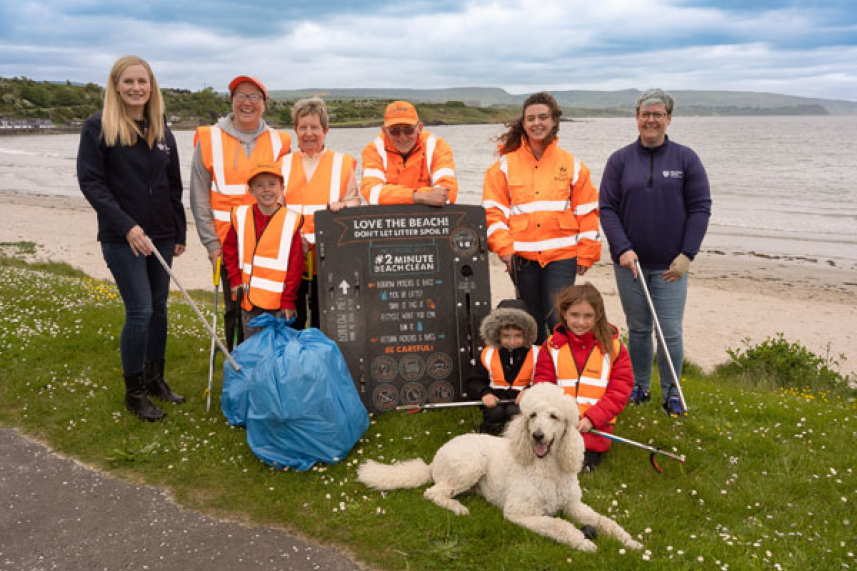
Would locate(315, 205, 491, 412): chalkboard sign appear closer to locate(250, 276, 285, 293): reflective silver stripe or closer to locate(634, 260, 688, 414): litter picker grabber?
locate(250, 276, 285, 293): reflective silver stripe

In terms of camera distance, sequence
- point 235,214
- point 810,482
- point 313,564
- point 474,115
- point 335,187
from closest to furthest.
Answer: point 313,564 < point 810,482 < point 235,214 < point 335,187 < point 474,115

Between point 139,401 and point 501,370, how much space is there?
136 inches

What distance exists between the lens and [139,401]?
6379mm

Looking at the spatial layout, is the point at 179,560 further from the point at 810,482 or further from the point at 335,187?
the point at 810,482

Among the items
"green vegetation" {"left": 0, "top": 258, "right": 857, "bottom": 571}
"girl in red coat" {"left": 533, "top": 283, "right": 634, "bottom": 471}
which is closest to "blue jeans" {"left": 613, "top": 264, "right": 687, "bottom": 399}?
"green vegetation" {"left": 0, "top": 258, "right": 857, "bottom": 571}

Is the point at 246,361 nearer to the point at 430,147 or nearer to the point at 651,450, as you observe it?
the point at 430,147

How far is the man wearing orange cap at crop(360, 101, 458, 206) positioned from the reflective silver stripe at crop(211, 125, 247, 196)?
4.15 ft

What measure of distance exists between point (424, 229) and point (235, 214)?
1.80 meters

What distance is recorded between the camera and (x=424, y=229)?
657cm

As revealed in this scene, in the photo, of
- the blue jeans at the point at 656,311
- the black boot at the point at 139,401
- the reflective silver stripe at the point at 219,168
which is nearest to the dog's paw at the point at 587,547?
the blue jeans at the point at 656,311

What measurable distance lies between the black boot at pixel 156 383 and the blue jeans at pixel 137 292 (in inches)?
11.2

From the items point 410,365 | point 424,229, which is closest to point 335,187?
point 424,229

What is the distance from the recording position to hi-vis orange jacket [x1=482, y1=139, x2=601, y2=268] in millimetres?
6301

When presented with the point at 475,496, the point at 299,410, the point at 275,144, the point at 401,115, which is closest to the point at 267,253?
the point at 275,144
